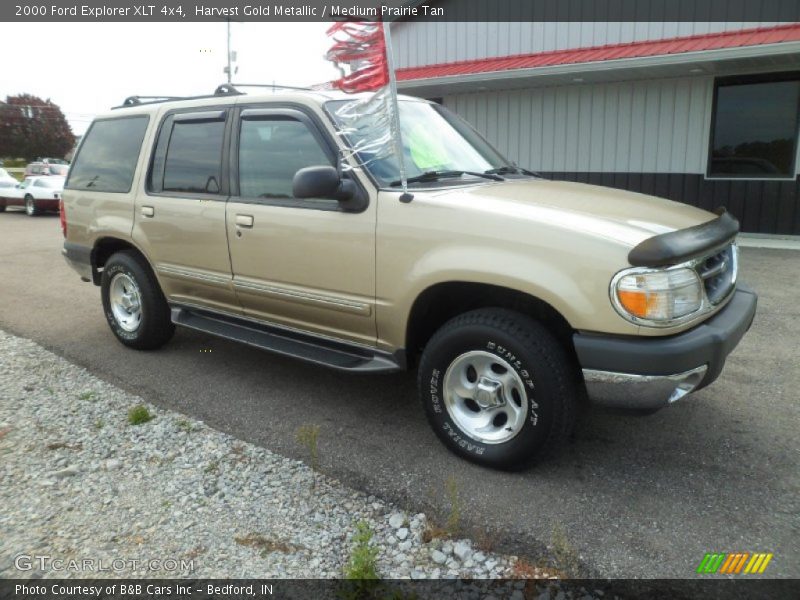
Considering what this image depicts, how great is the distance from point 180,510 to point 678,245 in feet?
8.53

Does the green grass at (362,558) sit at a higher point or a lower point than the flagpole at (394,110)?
lower

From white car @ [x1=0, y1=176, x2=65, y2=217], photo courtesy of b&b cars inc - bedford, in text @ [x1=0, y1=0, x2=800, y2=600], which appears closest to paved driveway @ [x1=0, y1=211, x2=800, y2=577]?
photo courtesy of b&b cars inc - bedford, in text @ [x1=0, y1=0, x2=800, y2=600]

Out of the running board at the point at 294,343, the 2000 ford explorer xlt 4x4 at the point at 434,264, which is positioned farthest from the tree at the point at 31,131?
the running board at the point at 294,343

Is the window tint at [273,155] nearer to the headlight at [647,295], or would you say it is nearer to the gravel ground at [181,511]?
the gravel ground at [181,511]

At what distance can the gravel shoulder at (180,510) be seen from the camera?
2.62m

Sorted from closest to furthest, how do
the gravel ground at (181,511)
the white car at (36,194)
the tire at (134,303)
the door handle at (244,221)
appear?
1. the gravel ground at (181,511)
2. the door handle at (244,221)
3. the tire at (134,303)
4. the white car at (36,194)

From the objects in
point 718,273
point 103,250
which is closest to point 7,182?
point 103,250

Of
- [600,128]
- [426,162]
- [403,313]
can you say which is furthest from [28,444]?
[600,128]

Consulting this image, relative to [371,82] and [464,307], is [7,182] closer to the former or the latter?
[371,82]

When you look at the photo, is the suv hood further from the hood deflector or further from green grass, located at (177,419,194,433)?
green grass, located at (177,419,194,433)

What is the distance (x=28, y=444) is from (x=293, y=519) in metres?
1.84

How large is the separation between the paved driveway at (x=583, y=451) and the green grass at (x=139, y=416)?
0.25m

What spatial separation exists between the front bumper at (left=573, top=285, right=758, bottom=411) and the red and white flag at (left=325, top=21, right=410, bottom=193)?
52.2 inches

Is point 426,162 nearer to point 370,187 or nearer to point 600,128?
point 370,187
